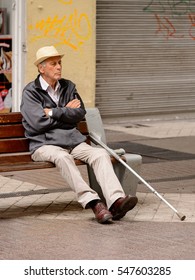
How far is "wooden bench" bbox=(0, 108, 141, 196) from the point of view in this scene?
880 centimetres

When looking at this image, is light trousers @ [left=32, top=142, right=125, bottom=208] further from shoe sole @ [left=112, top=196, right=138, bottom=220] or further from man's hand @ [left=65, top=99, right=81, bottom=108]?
man's hand @ [left=65, top=99, right=81, bottom=108]

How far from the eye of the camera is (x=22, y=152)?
9.08 meters

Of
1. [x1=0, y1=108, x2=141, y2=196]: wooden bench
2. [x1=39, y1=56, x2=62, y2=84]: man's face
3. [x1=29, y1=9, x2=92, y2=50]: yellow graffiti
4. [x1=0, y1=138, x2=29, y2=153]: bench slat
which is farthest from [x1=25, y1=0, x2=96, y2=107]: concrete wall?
[x1=0, y1=138, x2=29, y2=153]: bench slat

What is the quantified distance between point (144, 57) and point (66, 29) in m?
1.57

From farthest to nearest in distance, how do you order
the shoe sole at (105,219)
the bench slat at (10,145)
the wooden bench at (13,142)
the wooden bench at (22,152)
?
1. the bench slat at (10,145)
2. the wooden bench at (13,142)
3. the wooden bench at (22,152)
4. the shoe sole at (105,219)

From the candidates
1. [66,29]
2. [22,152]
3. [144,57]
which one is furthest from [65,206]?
[144,57]

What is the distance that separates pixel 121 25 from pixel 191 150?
3.20 m

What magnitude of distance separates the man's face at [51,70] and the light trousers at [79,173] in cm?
61

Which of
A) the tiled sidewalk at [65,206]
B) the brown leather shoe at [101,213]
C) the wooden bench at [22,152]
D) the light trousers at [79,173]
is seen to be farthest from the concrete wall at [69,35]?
the brown leather shoe at [101,213]

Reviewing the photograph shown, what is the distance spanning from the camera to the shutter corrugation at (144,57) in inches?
608

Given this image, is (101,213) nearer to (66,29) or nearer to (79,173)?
(79,173)

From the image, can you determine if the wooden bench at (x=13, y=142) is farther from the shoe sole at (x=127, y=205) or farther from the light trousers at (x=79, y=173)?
the shoe sole at (x=127, y=205)

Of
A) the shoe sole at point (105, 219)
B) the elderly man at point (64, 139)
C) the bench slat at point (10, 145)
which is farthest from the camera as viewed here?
the bench slat at point (10, 145)
